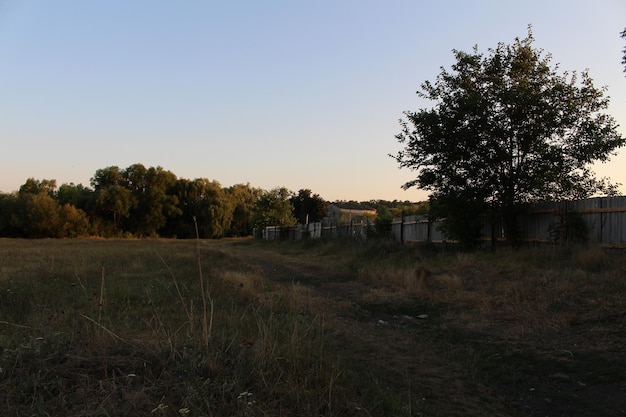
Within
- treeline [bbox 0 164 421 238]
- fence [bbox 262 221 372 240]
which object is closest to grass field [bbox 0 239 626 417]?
fence [bbox 262 221 372 240]

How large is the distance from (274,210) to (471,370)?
4599 cm

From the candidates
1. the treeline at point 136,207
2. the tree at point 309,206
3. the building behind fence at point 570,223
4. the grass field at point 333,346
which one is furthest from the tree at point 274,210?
the grass field at point 333,346

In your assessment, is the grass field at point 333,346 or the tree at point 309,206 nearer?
the grass field at point 333,346

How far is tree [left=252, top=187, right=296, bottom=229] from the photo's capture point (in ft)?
164

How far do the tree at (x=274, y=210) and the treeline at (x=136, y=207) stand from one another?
111mm

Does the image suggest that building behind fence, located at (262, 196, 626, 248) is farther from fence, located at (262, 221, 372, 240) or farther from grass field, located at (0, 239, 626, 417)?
fence, located at (262, 221, 372, 240)

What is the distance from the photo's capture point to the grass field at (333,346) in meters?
2.99

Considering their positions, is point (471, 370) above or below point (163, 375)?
below

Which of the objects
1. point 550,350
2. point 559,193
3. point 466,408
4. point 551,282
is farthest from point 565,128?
point 466,408

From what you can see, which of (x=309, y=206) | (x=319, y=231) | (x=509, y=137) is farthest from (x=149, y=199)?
(x=509, y=137)

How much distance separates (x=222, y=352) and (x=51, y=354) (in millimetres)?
1246

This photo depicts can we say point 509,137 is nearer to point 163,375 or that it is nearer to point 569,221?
point 569,221

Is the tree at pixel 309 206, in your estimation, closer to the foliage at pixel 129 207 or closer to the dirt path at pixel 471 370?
the foliage at pixel 129 207

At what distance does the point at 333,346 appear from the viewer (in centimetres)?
515
